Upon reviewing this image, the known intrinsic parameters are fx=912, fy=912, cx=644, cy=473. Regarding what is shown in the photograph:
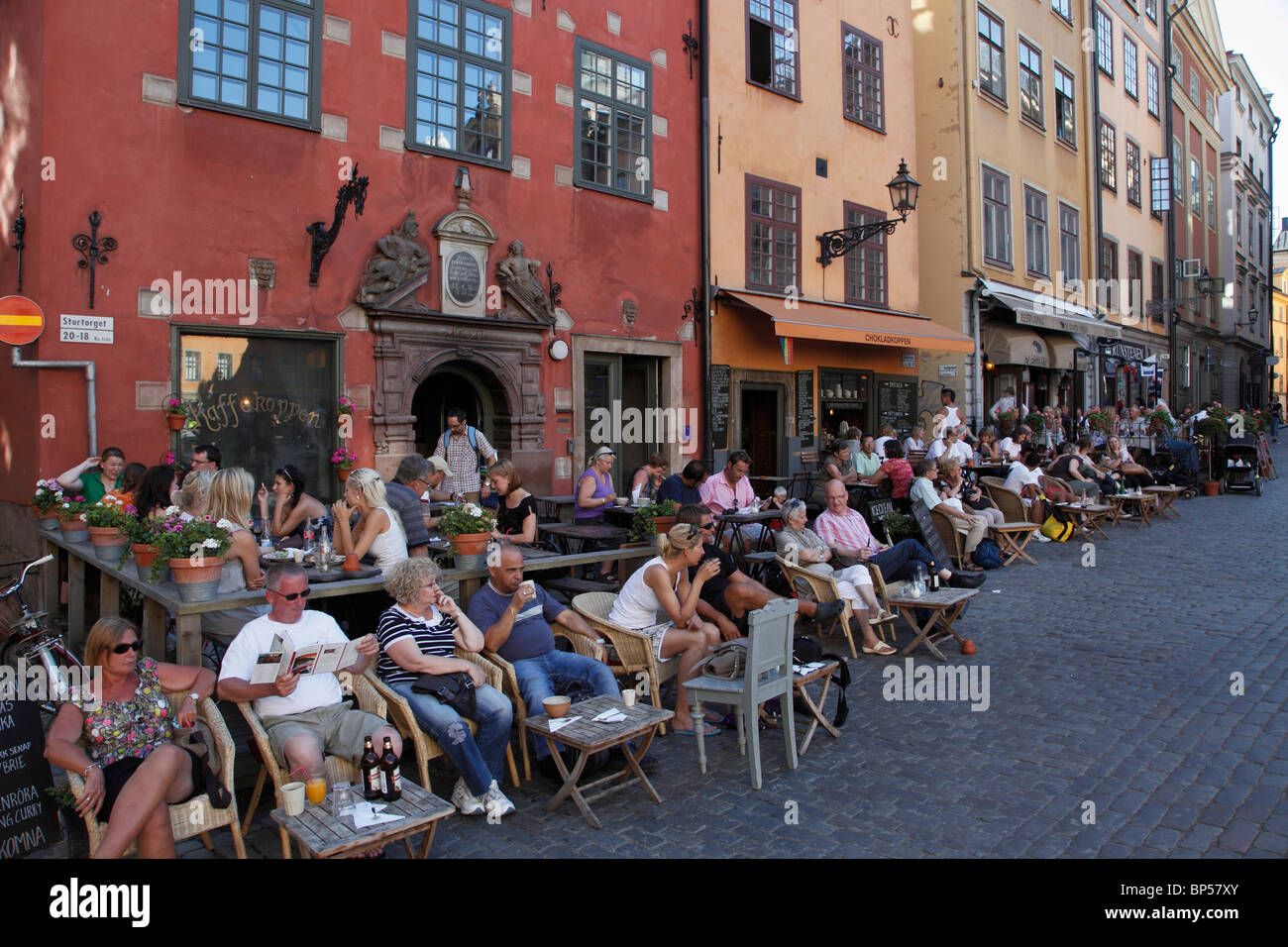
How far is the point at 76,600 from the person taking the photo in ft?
23.2

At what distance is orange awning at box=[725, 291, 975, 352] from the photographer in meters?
13.5

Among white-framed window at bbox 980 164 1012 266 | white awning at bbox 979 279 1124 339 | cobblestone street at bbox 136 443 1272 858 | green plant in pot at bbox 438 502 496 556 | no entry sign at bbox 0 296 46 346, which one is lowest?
cobblestone street at bbox 136 443 1272 858

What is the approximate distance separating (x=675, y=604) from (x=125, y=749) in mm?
3040

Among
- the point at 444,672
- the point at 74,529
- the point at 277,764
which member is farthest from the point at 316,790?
the point at 74,529

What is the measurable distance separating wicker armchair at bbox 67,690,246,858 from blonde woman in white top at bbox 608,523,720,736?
250 centimetres

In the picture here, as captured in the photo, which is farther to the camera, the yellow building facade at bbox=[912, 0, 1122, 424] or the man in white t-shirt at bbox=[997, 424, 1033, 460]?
the yellow building facade at bbox=[912, 0, 1122, 424]

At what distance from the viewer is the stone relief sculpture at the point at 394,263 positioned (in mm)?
9594

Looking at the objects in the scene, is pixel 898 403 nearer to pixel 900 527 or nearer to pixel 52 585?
pixel 900 527

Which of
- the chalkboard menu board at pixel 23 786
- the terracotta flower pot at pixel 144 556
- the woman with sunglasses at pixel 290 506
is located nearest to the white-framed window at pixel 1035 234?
the woman with sunglasses at pixel 290 506

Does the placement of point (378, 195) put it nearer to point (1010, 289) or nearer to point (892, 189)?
point (892, 189)

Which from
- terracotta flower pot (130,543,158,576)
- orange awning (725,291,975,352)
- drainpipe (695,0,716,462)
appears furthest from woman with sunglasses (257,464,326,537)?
orange awning (725,291,975,352)

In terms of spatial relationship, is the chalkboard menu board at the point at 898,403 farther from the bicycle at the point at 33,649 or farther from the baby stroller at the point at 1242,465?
the bicycle at the point at 33,649

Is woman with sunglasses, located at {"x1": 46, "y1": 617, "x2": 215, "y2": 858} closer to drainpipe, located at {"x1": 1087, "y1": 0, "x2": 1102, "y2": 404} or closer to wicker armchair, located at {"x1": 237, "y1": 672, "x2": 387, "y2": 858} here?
wicker armchair, located at {"x1": 237, "y1": 672, "x2": 387, "y2": 858}
